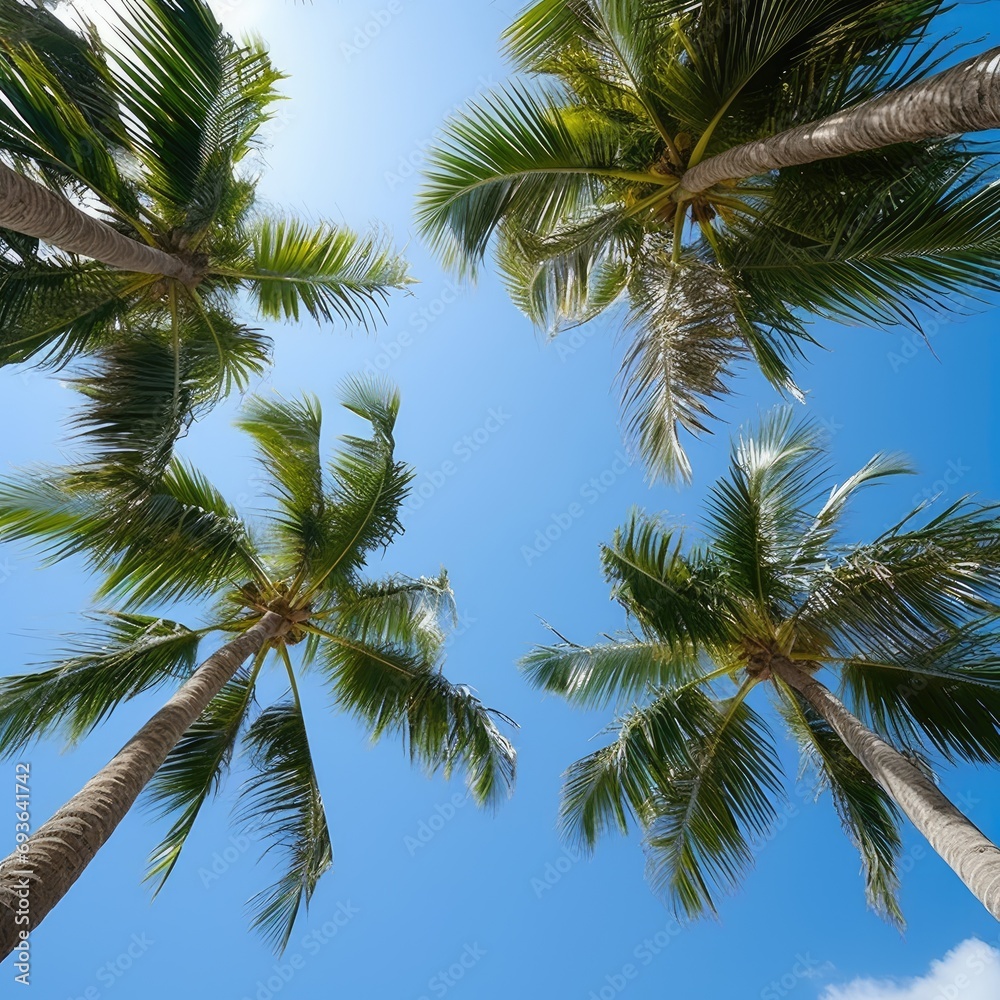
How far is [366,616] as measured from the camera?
31.6 ft

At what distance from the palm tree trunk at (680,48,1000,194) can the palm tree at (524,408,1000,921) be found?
3386mm

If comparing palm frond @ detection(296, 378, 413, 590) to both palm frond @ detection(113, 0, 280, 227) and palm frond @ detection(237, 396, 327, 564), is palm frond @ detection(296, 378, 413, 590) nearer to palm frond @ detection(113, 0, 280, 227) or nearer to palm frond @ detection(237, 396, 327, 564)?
palm frond @ detection(237, 396, 327, 564)

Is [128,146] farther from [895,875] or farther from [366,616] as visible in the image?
[895,875]

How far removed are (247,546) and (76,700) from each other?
2.45 meters

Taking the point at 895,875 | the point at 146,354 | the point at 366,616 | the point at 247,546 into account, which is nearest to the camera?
the point at 146,354

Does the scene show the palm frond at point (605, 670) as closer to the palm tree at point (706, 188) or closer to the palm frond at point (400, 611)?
the palm frond at point (400, 611)

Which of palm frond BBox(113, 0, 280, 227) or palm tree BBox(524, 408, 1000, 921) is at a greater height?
palm frond BBox(113, 0, 280, 227)

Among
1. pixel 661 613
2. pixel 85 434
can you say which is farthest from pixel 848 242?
pixel 85 434

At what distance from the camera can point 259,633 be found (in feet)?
27.8

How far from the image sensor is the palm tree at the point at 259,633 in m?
7.05

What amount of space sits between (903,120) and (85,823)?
6.76m

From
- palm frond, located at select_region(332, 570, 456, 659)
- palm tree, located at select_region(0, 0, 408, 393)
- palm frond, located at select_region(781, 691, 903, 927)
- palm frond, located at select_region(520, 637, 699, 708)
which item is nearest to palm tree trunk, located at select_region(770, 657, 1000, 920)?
palm frond, located at select_region(781, 691, 903, 927)

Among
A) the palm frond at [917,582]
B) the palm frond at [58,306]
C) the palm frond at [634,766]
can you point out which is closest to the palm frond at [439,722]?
the palm frond at [634,766]

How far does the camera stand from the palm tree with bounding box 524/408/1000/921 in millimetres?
7086
